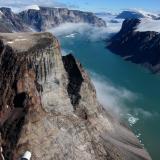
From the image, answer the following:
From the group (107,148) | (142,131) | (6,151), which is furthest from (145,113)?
(6,151)

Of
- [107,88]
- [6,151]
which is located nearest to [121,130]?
[6,151]

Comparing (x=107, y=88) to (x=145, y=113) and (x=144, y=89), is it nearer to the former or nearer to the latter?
(x=144, y=89)

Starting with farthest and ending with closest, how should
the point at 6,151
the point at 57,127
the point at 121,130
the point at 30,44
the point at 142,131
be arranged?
the point at 142,131 < the point at 121,130 < the point at 30,44 < the point at 57,127 < the point at 6,151

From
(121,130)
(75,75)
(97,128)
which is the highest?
(75,75)

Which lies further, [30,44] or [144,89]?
[144,89]

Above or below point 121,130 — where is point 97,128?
→ above

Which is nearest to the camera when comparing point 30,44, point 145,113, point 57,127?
point 57,127
